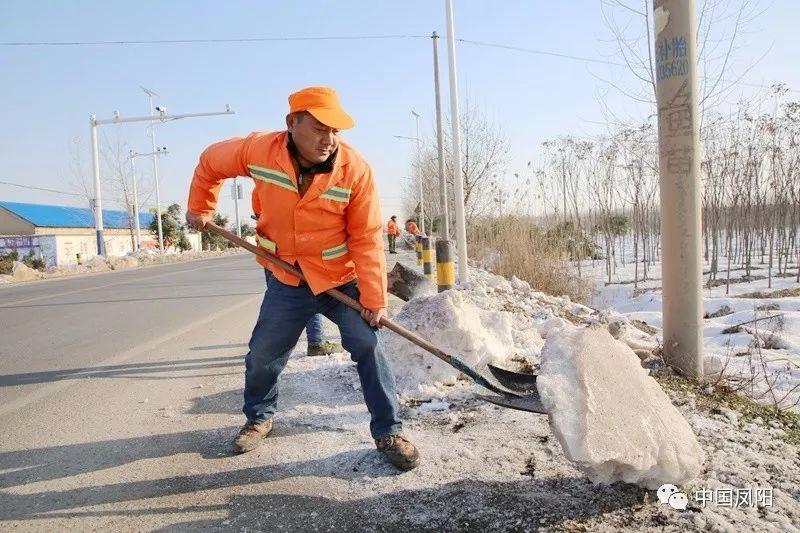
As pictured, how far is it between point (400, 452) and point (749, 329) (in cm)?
474

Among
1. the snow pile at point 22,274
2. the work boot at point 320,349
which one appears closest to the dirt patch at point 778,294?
the work boot at point 320,349

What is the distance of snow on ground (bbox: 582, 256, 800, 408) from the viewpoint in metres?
3.48

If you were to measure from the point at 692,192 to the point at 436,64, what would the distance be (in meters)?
11.6

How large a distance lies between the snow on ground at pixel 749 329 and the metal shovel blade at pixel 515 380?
1294 mm

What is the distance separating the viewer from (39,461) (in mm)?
2668

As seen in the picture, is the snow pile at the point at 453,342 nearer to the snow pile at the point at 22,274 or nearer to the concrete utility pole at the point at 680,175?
the concrete utility pole at the point at 680,175

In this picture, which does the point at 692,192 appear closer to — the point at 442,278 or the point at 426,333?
the point at 426,333

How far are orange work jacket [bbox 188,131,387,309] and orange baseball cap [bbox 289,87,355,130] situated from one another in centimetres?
20

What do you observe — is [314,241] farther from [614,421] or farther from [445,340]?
[614,421]

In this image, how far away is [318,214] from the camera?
252cm

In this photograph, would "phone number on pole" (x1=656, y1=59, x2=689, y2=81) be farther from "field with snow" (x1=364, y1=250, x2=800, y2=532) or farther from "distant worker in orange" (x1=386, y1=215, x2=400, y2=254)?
"distant worker in orange" (x1=386, y1=215, x2=400, y2=254)

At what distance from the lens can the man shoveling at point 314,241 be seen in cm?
243

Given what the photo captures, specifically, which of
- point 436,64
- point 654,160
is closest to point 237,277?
point 436,64

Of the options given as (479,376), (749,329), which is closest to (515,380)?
(479,376)
